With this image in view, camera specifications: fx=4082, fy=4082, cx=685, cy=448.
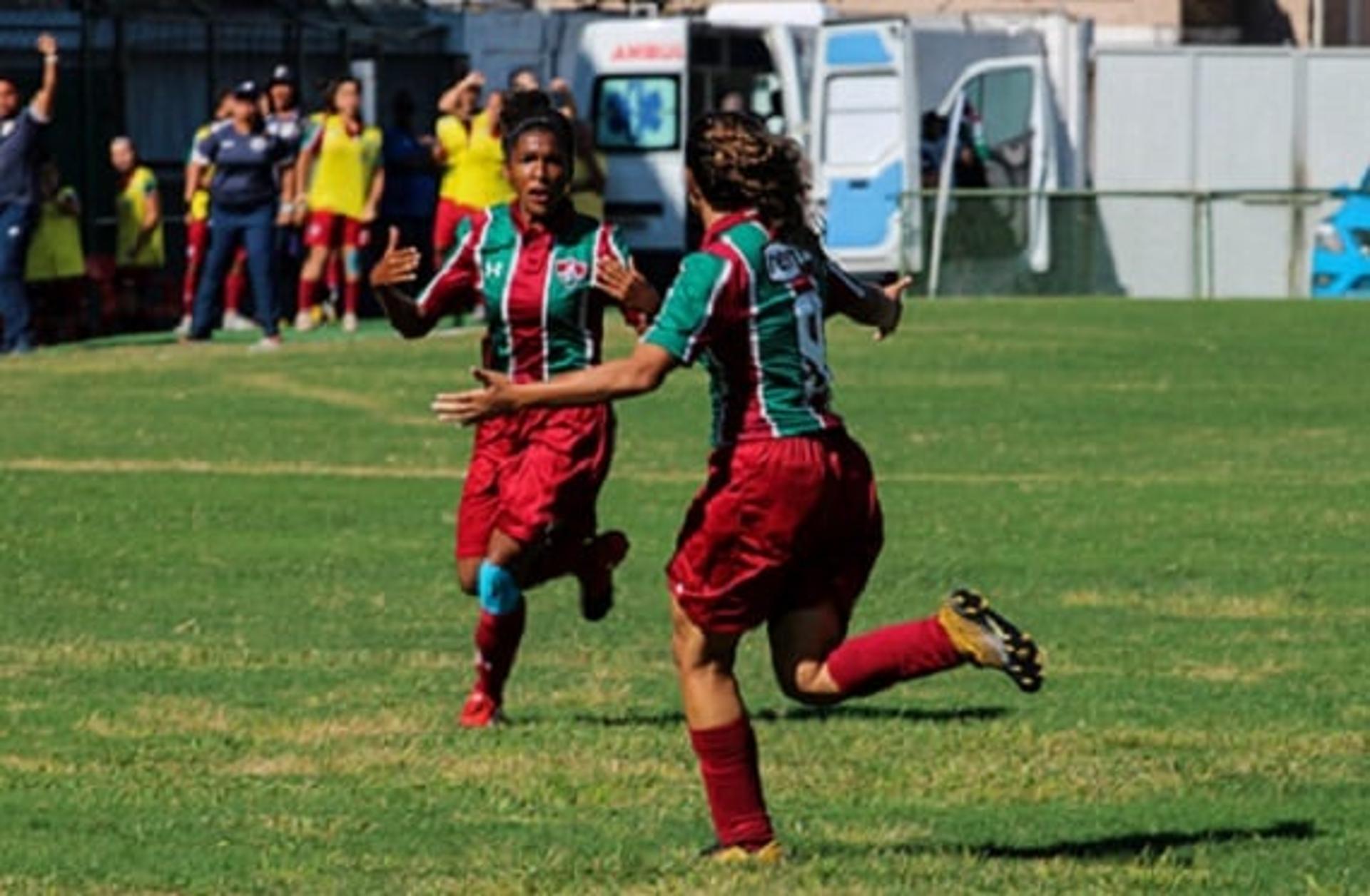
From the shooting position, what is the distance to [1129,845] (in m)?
9.29

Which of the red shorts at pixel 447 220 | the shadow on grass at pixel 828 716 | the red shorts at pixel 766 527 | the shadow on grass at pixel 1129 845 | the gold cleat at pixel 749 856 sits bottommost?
the shadow on grass at pixel 828 716

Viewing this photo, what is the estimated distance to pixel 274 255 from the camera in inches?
1136

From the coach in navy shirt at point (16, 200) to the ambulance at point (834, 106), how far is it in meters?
10.1

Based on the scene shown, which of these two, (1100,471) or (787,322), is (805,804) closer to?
(787,322)

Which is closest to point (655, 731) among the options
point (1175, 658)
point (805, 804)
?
point (805, 804)

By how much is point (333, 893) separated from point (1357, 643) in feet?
18.8

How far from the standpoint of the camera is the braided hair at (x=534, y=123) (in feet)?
36.7

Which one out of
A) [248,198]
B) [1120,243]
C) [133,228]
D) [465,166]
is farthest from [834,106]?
[248,198]

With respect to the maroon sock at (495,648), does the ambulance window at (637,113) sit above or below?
above

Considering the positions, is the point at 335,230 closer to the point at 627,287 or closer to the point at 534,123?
the point at 534,123

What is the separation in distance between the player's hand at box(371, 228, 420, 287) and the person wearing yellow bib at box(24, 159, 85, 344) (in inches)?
786

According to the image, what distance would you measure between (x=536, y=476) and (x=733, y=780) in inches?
119

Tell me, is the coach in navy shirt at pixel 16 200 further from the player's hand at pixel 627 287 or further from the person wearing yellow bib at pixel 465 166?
the player's hand at pixel 627 287

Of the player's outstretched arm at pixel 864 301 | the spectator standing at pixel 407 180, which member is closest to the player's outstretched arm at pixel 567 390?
the player's outstretched arm at pixel 864 301
